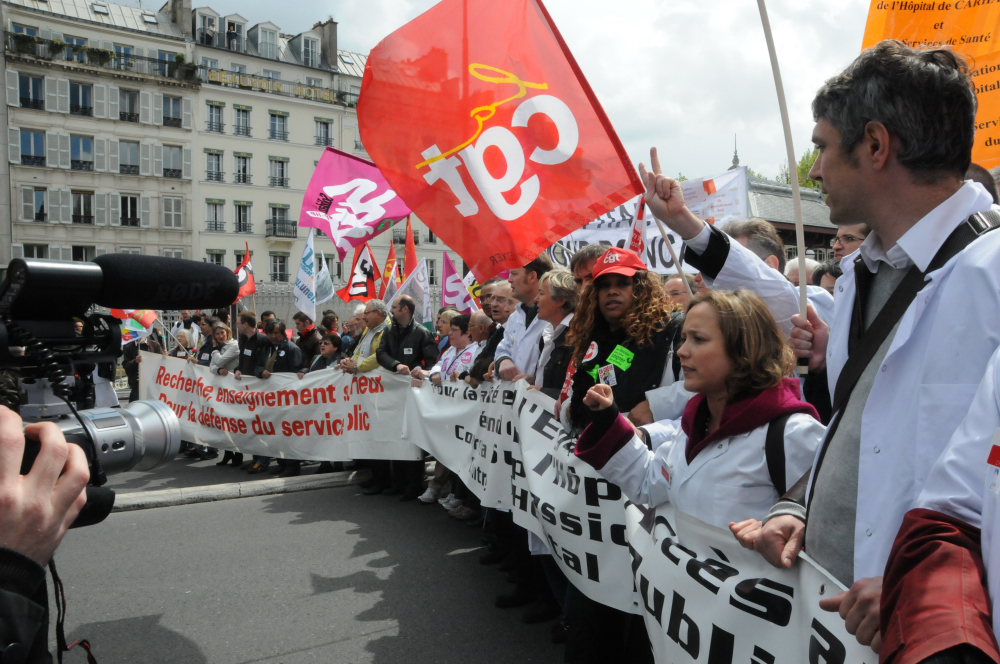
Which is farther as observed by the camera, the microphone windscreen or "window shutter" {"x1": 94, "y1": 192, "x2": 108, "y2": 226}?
"window shutter" {"x1": 94, "y1": 192, "x2": 108, "y2": 226}

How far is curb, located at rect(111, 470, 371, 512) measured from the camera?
273 inches

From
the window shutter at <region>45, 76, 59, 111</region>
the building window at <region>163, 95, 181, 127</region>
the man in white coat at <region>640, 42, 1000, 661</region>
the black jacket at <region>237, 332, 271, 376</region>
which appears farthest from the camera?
the building window at <region>163, 95, 181, 127</region>

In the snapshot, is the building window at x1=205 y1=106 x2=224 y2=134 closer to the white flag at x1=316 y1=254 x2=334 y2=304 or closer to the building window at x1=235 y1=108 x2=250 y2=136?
the building window at x1=235 y1=108 x2=250 y2=136

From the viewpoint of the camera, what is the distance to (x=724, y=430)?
2.28 m

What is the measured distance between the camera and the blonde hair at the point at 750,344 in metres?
2.36

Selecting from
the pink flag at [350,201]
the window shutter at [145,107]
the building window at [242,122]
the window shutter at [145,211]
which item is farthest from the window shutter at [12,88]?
the pink flag at [350,201]

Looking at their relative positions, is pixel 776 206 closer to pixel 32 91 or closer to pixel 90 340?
pixel 90 340

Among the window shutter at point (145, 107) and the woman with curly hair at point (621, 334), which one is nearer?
the woman with curly hair at point (621, 334)

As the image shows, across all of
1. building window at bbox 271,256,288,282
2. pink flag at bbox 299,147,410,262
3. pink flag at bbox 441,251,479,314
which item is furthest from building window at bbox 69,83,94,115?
pink flag at bbox 441,251,479,314

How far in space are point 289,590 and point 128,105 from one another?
154 ft

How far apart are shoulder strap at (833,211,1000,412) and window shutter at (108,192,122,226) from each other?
4739cm

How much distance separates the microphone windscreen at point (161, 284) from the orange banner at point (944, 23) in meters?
4.14

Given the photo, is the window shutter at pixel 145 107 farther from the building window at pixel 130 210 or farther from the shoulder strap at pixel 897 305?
the shoulder strap at pixel 897 305

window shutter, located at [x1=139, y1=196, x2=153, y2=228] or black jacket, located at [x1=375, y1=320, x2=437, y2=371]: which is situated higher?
window shutter, located at [x1=139, y1=196, x2=153, y2=228]
